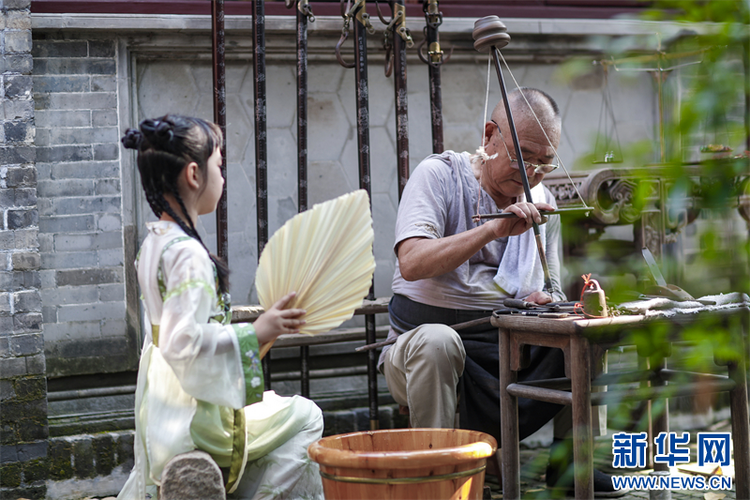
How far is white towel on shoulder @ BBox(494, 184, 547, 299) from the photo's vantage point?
3.40 metres

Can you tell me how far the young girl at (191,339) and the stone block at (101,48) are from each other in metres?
2.05

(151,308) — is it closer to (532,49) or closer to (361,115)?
(361,115)

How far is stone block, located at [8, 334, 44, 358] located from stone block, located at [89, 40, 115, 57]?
151cm

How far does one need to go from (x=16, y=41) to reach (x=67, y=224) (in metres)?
0.93

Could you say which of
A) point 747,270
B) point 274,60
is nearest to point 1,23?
point 274,60

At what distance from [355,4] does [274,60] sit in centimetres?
80

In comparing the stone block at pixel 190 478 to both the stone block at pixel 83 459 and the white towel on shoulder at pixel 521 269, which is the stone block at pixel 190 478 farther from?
the stone block at pixel 83 459

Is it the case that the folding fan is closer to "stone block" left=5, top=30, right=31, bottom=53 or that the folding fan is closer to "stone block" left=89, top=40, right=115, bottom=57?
"stone block" left=5, top=30, right=31, bottom=53

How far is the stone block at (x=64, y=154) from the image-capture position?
3.88 metres

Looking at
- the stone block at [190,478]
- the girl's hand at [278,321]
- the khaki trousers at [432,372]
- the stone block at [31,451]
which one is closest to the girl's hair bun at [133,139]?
the girl's hand at [278,321]

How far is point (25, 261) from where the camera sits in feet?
11.8

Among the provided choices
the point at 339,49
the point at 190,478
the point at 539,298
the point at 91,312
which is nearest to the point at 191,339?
the point at 190,478

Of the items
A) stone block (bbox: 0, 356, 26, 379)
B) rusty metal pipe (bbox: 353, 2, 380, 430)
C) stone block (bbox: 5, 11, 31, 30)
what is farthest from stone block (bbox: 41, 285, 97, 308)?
rusty metal pipe (bbox: 353, 2, 380, 430)

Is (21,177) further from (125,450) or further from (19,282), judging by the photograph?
(125,450)
